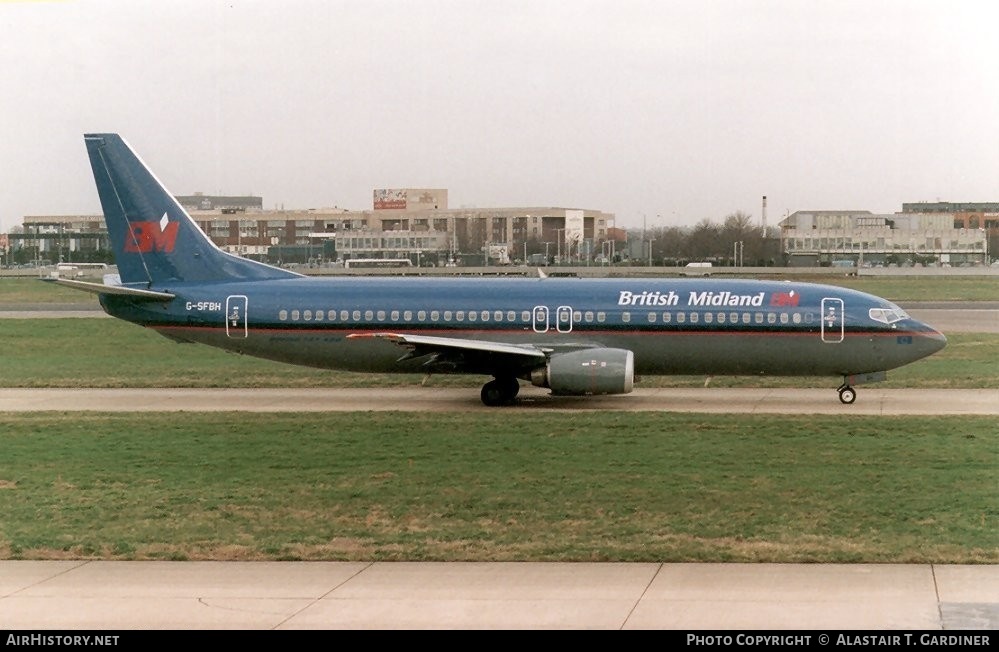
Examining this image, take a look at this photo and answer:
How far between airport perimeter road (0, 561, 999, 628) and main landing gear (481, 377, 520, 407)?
618 inches

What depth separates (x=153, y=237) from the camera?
1335 inches

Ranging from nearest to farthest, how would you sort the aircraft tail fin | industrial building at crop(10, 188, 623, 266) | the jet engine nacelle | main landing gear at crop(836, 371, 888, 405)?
the jet engine nacelle
main landing gear at crop(836, 371, 888, 405)
the aircraft tail fin
industrial building at crop(10, 188, 623, 266)

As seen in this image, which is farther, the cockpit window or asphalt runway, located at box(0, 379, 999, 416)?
the cockpit window

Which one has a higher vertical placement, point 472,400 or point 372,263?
point 372,263

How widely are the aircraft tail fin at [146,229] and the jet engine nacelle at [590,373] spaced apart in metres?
8.35

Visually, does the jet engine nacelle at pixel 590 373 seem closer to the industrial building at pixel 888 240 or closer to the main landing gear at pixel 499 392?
the main landing gear at pixel 499 392

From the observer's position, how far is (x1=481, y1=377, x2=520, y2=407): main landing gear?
3148 centimetres

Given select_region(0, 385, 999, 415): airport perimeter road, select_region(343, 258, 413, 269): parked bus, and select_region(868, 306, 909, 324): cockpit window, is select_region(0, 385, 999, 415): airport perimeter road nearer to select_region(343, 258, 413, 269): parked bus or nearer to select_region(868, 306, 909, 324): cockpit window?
select_region(868, 306, 909, 324): cockpit window

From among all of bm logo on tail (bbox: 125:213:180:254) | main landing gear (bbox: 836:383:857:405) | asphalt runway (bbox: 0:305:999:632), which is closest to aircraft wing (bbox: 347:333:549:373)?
bm logo on tail (bbox: 125:213:180:254)

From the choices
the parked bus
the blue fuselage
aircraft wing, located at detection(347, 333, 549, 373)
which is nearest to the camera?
aircraft wing, located at detection(347, 333, 549, 373)

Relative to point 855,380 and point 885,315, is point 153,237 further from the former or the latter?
point 885,315

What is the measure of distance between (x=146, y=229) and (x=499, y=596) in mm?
22630

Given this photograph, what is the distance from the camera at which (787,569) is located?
1528 centimetres

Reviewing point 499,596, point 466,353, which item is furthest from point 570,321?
point 499,596
